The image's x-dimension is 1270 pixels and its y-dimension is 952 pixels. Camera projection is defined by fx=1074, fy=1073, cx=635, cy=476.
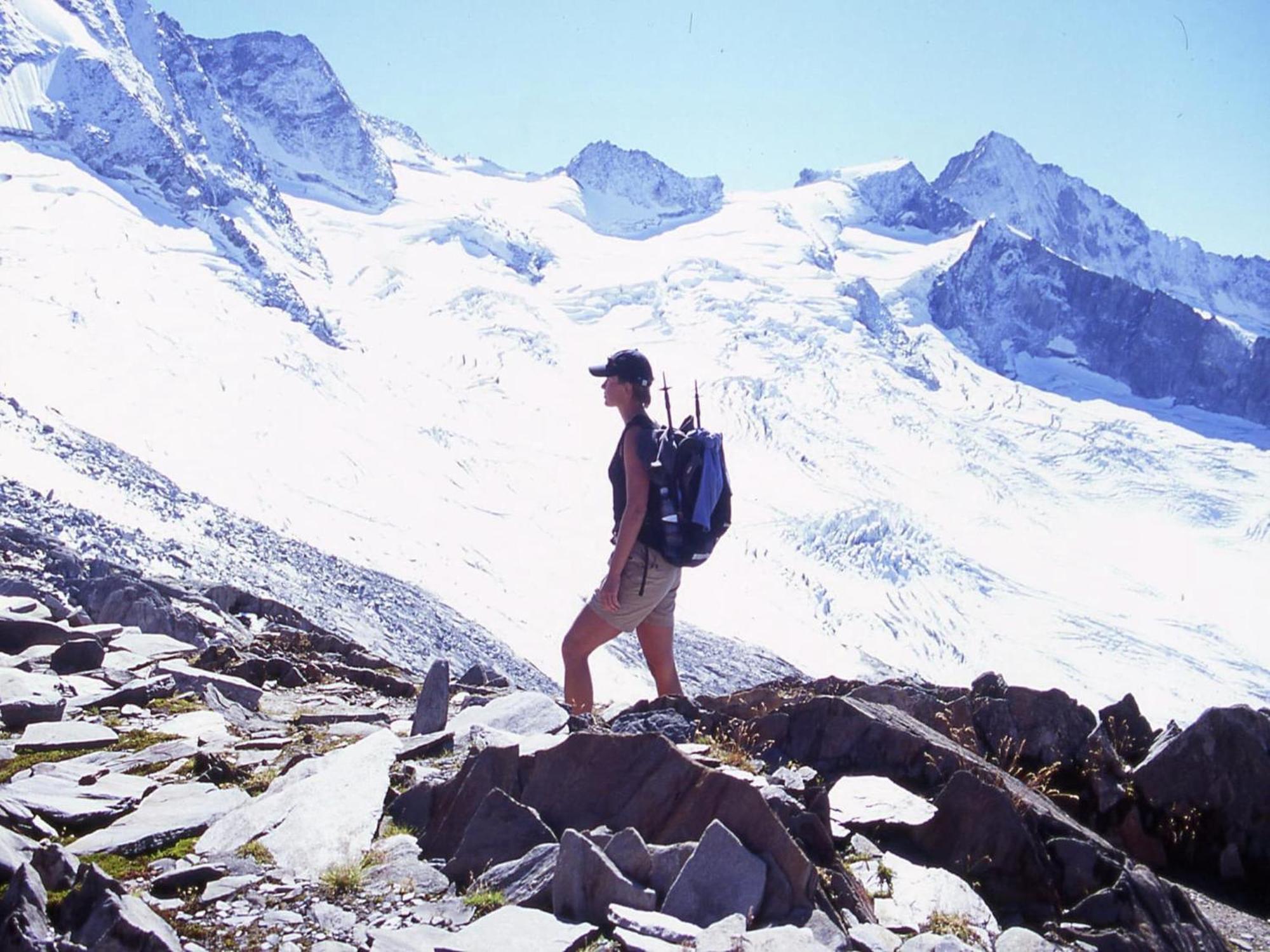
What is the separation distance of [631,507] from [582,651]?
1.23 m

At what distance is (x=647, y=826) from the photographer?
5320 millimetres

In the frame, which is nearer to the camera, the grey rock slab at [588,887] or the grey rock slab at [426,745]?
the grey rock slab at [588,887]

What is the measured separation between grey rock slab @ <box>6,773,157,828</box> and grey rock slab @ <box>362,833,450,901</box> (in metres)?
1.59

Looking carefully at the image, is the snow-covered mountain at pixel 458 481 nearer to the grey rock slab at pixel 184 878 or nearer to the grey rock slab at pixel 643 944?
the grey rock slab at pixel 184 878

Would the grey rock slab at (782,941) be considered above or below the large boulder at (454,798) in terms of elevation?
above

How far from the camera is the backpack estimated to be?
7172mm

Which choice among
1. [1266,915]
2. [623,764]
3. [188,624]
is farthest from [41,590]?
[1266,915]

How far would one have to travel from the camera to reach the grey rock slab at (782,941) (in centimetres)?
408

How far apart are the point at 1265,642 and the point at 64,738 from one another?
187412mm

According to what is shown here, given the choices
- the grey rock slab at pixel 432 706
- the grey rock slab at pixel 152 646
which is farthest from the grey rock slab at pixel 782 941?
the grey rock slab at pixel 152 646

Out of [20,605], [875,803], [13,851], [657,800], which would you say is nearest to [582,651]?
[657,800]

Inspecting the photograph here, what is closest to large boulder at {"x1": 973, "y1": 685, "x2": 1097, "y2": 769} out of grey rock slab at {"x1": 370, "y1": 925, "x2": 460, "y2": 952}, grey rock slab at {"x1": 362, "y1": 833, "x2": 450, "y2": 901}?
grey rock slab at {"x1": 362, "y1": 833, "x2": 450, "y2": 901}

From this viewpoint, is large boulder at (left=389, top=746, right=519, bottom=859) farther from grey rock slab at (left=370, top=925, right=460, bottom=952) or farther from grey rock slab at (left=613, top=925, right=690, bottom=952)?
grey rock slab at (left=613, top=925, right=690, bottom=952)

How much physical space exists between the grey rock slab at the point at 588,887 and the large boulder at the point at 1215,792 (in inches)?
143
